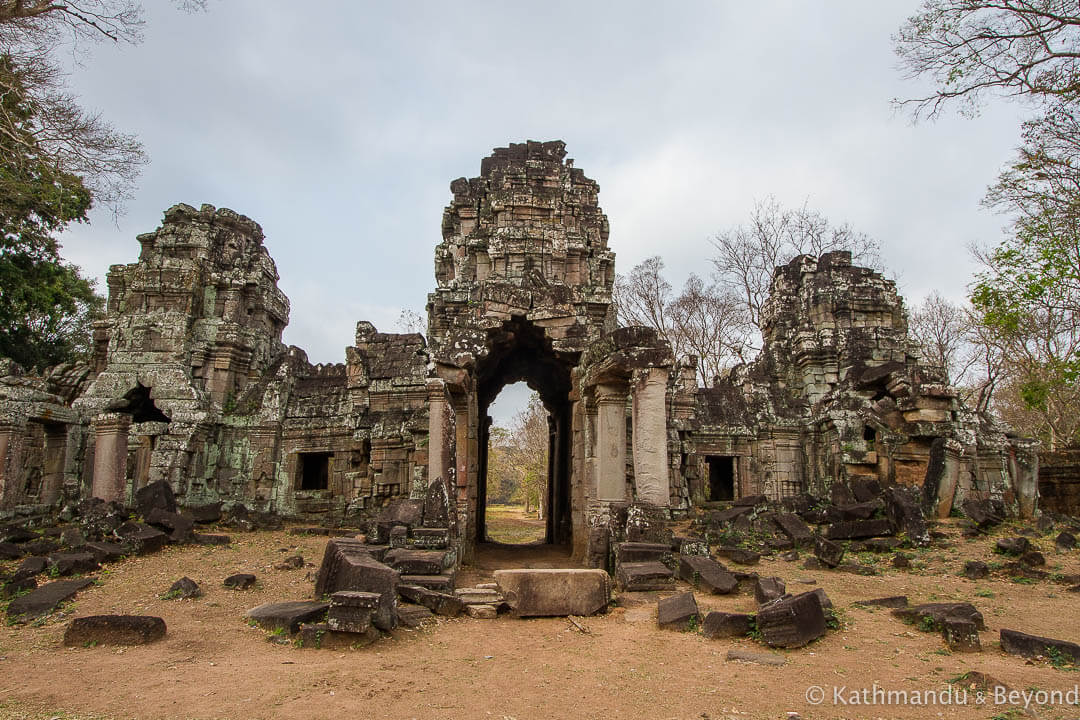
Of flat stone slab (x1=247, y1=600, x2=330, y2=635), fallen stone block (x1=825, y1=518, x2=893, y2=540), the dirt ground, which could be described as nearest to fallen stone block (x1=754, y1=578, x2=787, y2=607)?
the dirt ground

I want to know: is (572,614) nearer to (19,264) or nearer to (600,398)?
(600,398)

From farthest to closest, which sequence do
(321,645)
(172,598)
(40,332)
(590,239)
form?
(40,332) < (590,239) < (172,598) < (321,645)

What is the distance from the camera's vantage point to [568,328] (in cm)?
972

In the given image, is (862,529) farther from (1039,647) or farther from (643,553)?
(1039,647)

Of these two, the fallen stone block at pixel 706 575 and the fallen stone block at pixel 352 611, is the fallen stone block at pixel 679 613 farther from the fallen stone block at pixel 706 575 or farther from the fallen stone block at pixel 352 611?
the fallen stone block at pixel 352 611

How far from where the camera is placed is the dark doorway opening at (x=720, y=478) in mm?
15625

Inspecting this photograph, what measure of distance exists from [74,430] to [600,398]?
12472 mm

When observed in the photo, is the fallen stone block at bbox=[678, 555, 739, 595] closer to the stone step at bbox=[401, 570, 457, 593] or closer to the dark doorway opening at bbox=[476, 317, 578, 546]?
the stone step at bbox=[401, 570, 457, 593]

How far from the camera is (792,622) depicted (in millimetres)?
5246

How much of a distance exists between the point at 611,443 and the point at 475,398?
8.03 ft

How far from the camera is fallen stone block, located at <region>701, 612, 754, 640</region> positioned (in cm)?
555

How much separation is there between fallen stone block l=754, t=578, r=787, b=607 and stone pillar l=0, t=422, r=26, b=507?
14135 mm

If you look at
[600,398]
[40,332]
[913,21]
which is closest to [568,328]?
[600,398]

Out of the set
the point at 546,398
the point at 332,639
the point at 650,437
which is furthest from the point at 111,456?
the point at 650,437
